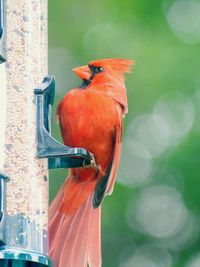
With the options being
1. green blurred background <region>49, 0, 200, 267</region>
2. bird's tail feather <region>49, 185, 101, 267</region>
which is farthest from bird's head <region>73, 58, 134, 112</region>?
green blurred background <region>49, 0, 200, 267</region>

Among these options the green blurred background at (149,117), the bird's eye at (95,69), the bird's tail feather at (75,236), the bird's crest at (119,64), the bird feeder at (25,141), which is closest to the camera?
the bird feeder at (25,141)

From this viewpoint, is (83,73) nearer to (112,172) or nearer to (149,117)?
(112,172)

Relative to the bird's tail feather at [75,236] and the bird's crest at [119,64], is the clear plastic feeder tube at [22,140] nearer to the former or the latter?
the bird's tail feather at [75,236]

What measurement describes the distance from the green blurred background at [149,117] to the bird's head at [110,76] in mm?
2454

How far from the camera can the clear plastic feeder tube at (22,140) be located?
6.11m

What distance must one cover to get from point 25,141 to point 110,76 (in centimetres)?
106

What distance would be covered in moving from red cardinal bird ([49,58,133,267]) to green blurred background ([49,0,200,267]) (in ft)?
8.07

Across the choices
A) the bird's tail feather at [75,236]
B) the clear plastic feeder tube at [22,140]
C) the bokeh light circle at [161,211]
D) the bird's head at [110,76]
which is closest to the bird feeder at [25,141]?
the clear plastic feeder tube at [22,140]

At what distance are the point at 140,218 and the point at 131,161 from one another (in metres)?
0.40

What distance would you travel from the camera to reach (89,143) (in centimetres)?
724

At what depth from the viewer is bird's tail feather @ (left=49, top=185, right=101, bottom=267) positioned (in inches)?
273

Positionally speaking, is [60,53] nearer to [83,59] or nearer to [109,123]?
[83,59]

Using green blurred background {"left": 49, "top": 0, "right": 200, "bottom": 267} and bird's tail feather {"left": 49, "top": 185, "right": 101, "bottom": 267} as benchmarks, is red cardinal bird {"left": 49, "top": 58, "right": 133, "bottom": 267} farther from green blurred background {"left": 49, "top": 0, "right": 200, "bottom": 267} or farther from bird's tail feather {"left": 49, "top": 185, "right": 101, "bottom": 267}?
green blurred background {"left": 49, "top": 0, "right": 200, "bottom": 267}

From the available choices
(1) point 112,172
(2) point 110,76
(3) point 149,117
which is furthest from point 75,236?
(3) point 149,117
